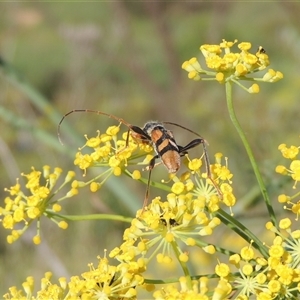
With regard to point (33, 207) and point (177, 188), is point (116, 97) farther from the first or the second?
point (177, 188)

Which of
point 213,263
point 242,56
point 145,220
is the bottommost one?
point 213,263

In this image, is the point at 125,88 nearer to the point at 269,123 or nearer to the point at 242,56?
the point at 269,123

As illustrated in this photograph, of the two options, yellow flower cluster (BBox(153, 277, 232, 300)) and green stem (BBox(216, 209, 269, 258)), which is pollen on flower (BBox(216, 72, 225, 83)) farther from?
yellow flower cluster (BBox(153, 277, 232, 300))

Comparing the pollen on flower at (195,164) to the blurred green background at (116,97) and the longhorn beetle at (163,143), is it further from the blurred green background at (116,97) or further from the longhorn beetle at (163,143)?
the blurred green background at (116,97)

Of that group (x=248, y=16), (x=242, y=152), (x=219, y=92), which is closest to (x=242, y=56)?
(x=242, y=152)

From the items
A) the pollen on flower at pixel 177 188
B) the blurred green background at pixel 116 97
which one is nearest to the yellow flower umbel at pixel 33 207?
the pollen on flower at pixel 177 188

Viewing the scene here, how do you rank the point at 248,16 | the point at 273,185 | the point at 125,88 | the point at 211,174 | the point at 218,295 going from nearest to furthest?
A: 1. the point at 218,295
2. the point at 211,174
3. the point at 273,185
4. the point at 125,88
5. the point at 248,16

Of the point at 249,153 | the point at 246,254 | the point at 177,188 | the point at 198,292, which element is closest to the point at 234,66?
the point at 249,153

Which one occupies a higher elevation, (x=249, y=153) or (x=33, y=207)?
(x=33, y=207)
